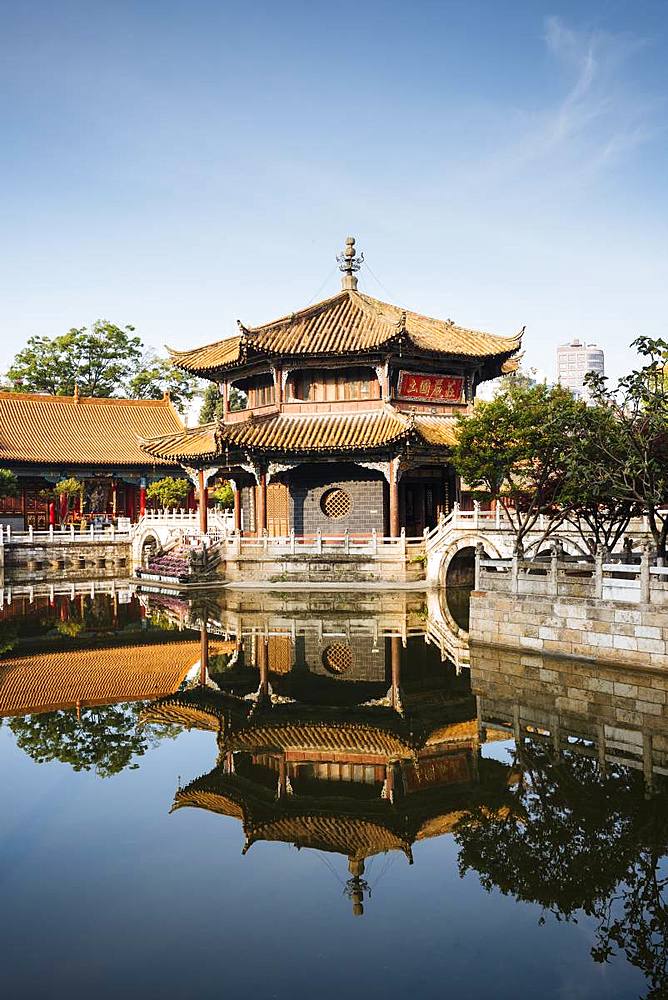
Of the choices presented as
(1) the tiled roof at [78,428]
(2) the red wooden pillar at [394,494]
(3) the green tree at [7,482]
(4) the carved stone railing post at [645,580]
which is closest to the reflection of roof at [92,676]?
(4) the carved stone railing post at [645,580]

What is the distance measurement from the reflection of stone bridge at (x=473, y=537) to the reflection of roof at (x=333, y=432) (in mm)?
3479

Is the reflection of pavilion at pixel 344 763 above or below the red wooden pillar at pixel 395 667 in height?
below

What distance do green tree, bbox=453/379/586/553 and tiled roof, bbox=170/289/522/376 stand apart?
7545 millimetres

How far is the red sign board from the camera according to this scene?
33.0 metres

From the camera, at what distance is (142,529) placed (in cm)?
4169

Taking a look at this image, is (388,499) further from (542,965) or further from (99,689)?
(542,965)

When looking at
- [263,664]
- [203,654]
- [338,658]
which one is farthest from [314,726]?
[203,654]

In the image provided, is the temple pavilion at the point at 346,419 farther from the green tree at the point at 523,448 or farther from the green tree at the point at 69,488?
the green tree at the point at 69,488

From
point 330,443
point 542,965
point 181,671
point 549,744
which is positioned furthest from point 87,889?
point 330,443

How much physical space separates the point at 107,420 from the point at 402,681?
37.0m

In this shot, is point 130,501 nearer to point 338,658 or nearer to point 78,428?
point 78,428

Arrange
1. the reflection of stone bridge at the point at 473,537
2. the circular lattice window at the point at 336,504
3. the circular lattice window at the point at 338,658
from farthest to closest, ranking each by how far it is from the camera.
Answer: the circular lattice window at the point at 336,504
the reflection of stone bridge at the point at 473,537
the circular lattice window at the point at 338,658

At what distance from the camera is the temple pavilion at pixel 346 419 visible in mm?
31188

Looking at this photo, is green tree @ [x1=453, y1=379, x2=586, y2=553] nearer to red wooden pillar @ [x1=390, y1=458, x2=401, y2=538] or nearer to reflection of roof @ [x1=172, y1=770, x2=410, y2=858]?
red wooden pillar @ [x1=390, y1=458, x2=401, y2=538]
